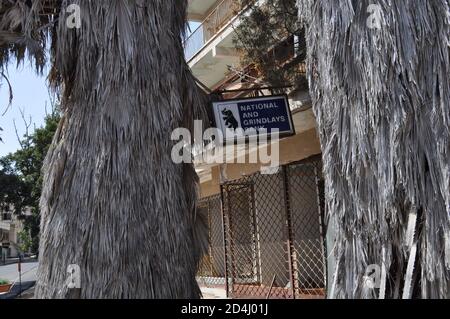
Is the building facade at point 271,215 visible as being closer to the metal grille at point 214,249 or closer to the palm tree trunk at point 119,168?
the metal grille at point 214,249

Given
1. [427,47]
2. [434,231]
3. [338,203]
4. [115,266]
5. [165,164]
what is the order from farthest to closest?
[165,164] < [115,266] < [338,203] < [427,47] < [434,231]

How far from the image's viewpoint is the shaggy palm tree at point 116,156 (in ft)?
15.8

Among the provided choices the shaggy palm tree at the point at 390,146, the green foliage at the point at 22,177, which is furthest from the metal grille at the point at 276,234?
the green foliage at the point at 22,177

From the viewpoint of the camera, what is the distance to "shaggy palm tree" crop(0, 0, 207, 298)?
480cm

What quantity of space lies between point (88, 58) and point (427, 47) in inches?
129

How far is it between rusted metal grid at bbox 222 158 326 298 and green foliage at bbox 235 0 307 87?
148 cm

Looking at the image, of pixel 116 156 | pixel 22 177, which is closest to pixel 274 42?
pixel 116 156

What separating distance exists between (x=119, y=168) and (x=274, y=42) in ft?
14.4

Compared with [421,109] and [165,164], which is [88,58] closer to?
[165,164]

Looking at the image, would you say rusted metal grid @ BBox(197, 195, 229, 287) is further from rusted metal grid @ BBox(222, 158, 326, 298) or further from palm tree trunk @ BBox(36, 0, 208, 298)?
palm tree trunk @ BBox(36, 0, 208, 298)

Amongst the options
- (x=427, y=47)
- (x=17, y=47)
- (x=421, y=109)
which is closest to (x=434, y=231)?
(x=421, y=109)

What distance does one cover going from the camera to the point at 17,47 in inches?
225
